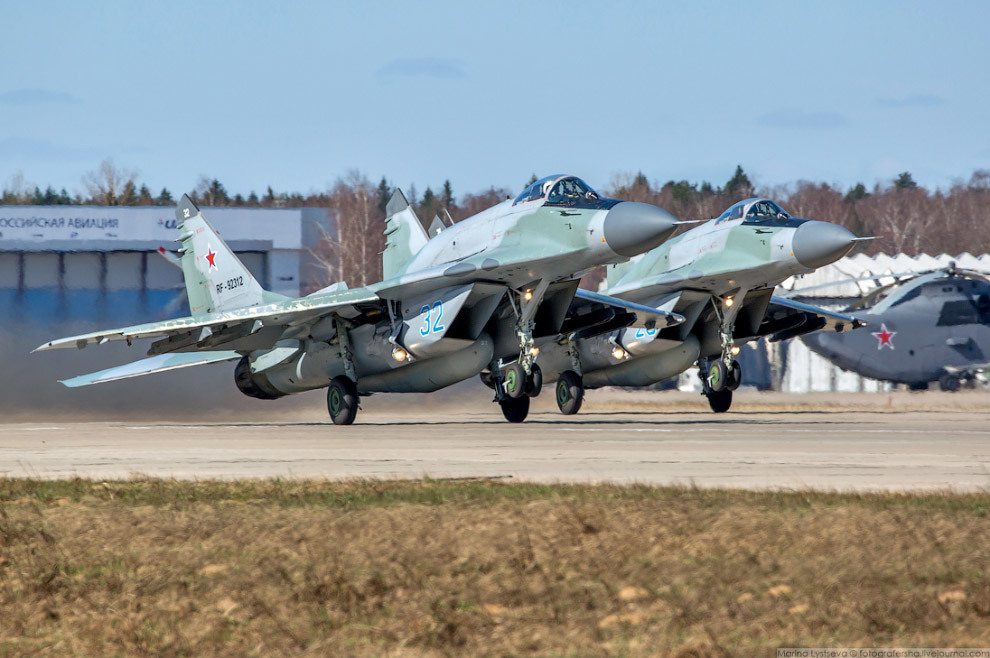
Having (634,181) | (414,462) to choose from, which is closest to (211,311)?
(414,462)

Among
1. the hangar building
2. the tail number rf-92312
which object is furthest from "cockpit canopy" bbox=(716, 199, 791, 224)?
the hangar building

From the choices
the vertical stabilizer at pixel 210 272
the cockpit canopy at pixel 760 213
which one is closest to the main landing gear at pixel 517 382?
Answer: the vertical stabilizer at pixel 210 272

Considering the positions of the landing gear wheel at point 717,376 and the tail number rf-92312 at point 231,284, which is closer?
the tail number rf-92312 at point 231,284

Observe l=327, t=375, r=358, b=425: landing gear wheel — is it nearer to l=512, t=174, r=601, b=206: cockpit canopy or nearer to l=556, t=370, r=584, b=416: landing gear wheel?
l=512, t=174, r=601, b=206: cockpit canopy

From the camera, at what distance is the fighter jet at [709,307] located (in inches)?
900

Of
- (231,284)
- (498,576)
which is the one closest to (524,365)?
(231,284)

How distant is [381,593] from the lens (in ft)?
17.9

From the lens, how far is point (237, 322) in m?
21.1

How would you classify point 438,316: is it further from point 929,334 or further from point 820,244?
point 929,334

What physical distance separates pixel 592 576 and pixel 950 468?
7.11 meters

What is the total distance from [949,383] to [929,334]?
2.20 metres

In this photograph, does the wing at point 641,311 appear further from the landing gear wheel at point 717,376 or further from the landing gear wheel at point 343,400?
the landing gear wheel at point 343,400

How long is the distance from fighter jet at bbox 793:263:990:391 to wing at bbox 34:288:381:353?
856 inches

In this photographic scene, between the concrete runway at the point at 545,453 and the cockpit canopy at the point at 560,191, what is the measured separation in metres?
3.84
